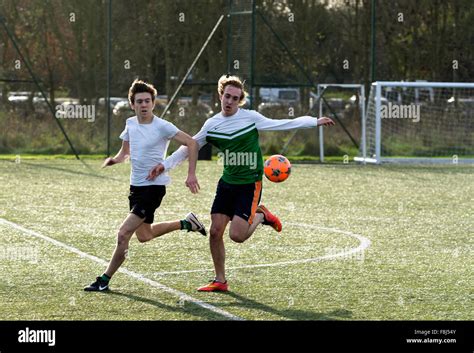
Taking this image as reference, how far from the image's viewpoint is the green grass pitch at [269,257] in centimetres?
916

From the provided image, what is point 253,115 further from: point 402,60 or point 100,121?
point 402,60

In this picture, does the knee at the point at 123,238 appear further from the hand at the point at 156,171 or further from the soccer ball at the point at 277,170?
the soccer ball at the point at 277,170

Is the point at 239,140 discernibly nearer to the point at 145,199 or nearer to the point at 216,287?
the point at 145,199

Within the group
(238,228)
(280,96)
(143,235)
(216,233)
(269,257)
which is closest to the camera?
(216,233)

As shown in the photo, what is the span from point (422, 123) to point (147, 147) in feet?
64.1

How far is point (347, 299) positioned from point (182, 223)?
6.87 feet

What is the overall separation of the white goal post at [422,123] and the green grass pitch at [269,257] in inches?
271

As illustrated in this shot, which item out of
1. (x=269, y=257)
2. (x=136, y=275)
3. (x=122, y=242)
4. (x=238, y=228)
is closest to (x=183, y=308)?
(x=122, y=242)

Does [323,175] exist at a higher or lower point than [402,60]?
lower

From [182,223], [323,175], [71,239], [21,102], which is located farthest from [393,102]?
[182,223]

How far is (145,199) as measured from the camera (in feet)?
33.4

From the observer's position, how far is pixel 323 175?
23469 mm

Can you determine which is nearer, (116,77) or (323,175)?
(323,175)

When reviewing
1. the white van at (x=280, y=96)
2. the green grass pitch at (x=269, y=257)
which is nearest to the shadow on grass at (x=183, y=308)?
the green grass pitch at (x=269, y=257)
